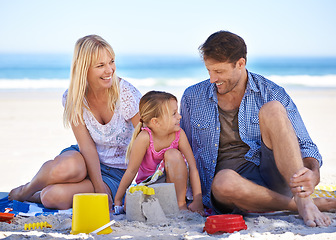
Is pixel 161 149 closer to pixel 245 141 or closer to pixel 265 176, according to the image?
pixel 245 141

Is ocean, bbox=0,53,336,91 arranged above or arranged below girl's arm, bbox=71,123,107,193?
above

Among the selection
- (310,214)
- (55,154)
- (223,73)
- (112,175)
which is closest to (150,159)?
(112,175)

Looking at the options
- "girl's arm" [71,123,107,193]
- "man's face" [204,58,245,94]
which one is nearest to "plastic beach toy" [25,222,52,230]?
"girl's arm" [71,123,107,193]

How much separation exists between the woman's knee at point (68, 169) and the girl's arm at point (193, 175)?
820 millimetres

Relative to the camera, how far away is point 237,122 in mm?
3695

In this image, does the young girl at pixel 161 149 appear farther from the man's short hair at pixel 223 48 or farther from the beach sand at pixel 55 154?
the man's short hair at pixel 223 48

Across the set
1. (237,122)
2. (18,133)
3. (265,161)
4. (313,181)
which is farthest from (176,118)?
(18,133)

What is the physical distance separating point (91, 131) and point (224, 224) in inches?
60.8

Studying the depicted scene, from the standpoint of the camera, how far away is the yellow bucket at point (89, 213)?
9.51ft

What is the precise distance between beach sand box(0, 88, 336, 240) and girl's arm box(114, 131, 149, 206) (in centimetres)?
22

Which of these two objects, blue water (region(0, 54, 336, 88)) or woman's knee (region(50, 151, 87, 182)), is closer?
woman's knee (region(50, 151, 87, 182))

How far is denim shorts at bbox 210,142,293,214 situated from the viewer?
3.30 metres

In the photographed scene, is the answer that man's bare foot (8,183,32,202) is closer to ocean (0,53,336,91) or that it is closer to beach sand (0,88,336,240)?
beach sand (0,88,336,240)

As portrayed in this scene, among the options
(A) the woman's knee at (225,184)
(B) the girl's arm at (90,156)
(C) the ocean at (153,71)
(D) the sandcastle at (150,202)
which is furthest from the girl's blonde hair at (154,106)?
(C) the ocean at (153,71)
